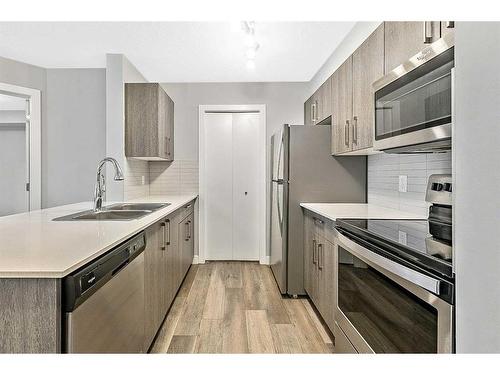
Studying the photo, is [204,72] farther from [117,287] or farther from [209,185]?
[117,287]

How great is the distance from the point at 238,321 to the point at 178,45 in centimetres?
244

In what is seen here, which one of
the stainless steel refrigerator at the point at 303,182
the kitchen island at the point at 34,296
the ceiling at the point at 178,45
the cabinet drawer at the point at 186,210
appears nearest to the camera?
the kitchen island at the point at 34,296

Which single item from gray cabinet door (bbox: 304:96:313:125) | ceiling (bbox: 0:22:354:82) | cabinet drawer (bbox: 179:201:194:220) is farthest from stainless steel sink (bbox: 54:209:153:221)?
Answer: gray cabinet door (bbox: 304:96:313:125)

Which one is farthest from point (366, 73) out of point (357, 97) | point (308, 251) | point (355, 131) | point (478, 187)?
point (478, 187)

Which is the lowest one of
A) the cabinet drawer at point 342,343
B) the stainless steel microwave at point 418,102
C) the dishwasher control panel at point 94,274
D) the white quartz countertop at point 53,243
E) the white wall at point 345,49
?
the cabinet drawer at point 342,343

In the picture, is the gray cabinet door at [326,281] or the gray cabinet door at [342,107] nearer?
the gray cabinet door at [326,281]

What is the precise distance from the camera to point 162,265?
2.55m

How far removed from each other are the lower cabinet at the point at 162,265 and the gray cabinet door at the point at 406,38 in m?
1.68

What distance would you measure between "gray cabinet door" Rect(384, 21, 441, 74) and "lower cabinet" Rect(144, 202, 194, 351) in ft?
5.51

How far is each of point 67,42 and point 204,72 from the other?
1428 millimetres

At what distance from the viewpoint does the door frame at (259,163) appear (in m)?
4.54

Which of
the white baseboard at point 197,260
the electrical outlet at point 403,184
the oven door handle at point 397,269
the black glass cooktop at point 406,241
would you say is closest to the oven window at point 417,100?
the black glass cooktop at point 406,241

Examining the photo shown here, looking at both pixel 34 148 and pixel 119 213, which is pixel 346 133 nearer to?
pixel 119 213

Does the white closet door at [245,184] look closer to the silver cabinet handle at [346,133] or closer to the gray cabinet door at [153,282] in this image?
the silver cabinet handle at [346,133]
